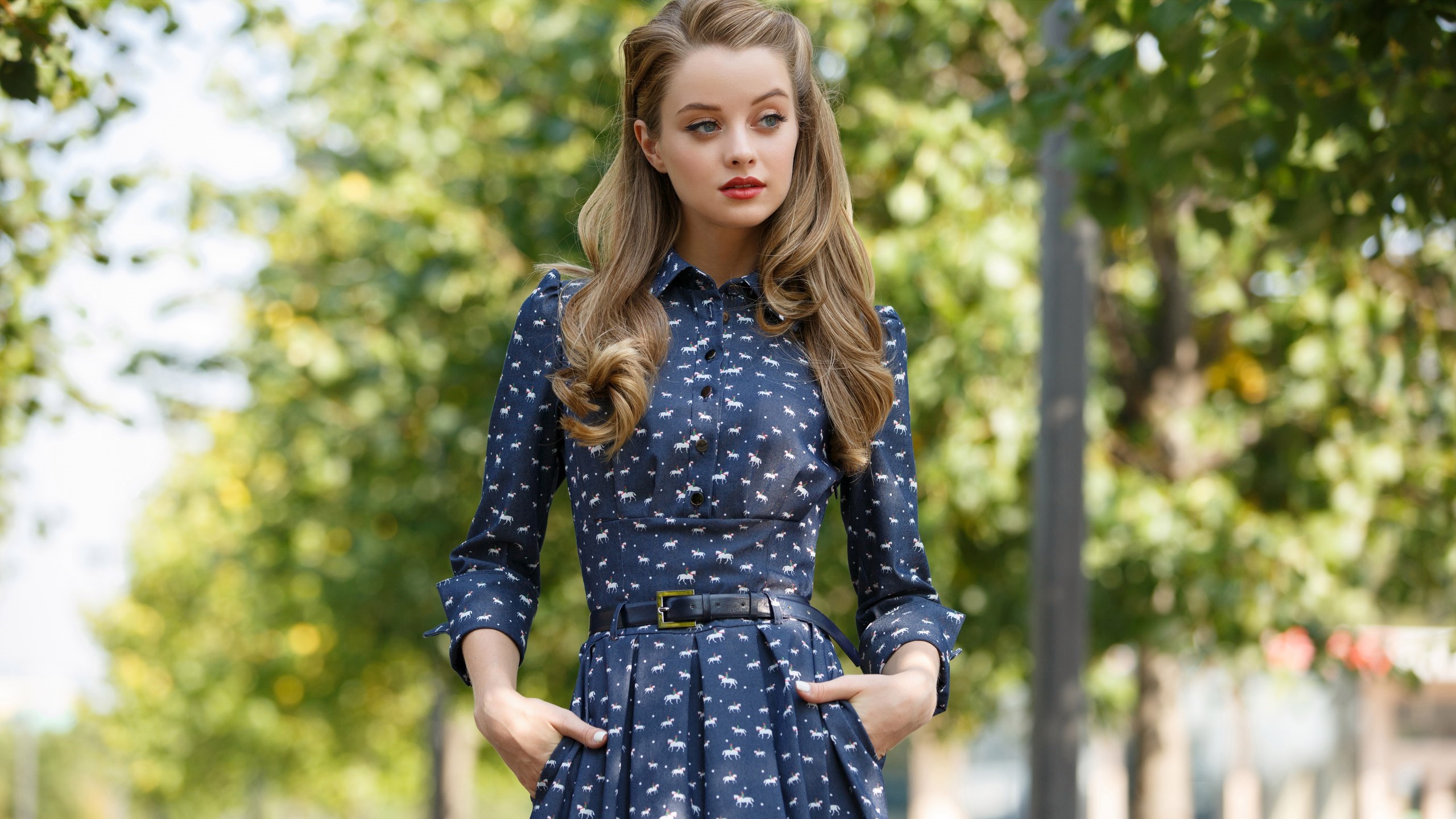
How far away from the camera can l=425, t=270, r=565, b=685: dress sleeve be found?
211 centimetres

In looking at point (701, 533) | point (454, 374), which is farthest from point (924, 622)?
point (454, 374)

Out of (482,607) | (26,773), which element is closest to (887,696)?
(482,607)

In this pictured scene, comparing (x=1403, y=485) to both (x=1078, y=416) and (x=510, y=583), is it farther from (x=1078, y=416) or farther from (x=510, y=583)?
(x=510, y=583)

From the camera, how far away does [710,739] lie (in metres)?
1.92

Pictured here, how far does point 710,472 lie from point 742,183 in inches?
16.3

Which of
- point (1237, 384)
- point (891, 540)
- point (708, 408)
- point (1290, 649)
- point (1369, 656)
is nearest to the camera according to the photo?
point (708, 408)

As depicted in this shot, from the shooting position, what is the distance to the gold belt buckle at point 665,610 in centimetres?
198

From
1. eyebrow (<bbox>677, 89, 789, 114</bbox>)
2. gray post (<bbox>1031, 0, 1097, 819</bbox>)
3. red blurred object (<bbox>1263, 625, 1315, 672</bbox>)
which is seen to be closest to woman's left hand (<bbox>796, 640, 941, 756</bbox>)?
eyebrow (<bbox>677, 89, 789, 114</bbox>)

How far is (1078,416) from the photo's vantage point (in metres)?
5.88

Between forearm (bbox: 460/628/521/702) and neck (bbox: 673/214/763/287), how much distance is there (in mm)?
597

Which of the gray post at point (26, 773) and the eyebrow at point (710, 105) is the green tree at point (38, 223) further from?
the gray post at point (26, 773)

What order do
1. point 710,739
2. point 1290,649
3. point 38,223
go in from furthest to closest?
point 1290,649, point 38,223, point 710,739

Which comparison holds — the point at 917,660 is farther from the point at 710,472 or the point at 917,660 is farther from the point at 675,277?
the point at 675,277

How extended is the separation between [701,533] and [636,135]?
0.63m
